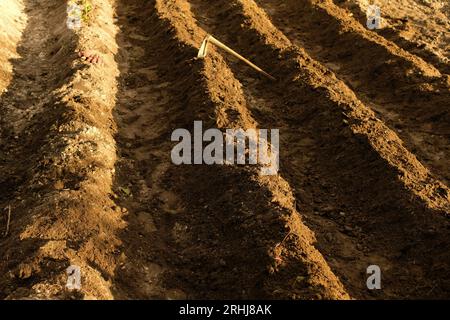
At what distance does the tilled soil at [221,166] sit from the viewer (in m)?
5.58

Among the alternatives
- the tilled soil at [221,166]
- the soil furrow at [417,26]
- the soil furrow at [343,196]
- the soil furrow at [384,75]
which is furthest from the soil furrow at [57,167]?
the soil furrow at [417,26]

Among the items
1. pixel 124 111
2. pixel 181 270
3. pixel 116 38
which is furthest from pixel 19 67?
pixel 181 270

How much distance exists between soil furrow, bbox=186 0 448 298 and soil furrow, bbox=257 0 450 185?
1144mm

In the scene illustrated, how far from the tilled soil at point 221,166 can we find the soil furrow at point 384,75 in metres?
0.03

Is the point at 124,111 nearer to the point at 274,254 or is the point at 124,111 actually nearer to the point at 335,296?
the point at 274,254

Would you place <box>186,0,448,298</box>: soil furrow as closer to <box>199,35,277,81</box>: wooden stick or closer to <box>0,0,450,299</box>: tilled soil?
<box>0,0,450,299</box>: tilled soil

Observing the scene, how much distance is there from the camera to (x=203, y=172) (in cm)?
702

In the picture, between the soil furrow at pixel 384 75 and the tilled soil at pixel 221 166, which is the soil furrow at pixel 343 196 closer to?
the tilled soil at pixel 221 166

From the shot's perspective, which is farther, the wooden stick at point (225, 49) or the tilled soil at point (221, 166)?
the wooden stick at point (225, 49)

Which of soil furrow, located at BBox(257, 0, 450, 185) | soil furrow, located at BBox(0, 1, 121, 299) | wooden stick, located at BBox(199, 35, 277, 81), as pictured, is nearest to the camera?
soil furrow, located at BBox(0, 1, 121, 299)

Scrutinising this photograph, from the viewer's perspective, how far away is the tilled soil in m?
5.58

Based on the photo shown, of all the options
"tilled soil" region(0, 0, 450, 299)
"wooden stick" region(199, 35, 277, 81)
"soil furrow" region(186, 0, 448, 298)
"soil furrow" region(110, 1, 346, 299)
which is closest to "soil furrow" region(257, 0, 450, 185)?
"tilled soil" region(0, 0, 450, 299)

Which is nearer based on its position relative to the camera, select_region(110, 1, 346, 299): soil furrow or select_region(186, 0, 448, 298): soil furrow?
select_region(110, 1, 346, 299): soil furrow

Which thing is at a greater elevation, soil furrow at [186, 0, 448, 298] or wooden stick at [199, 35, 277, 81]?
wooden stick at [199, 35, 277, 81]
